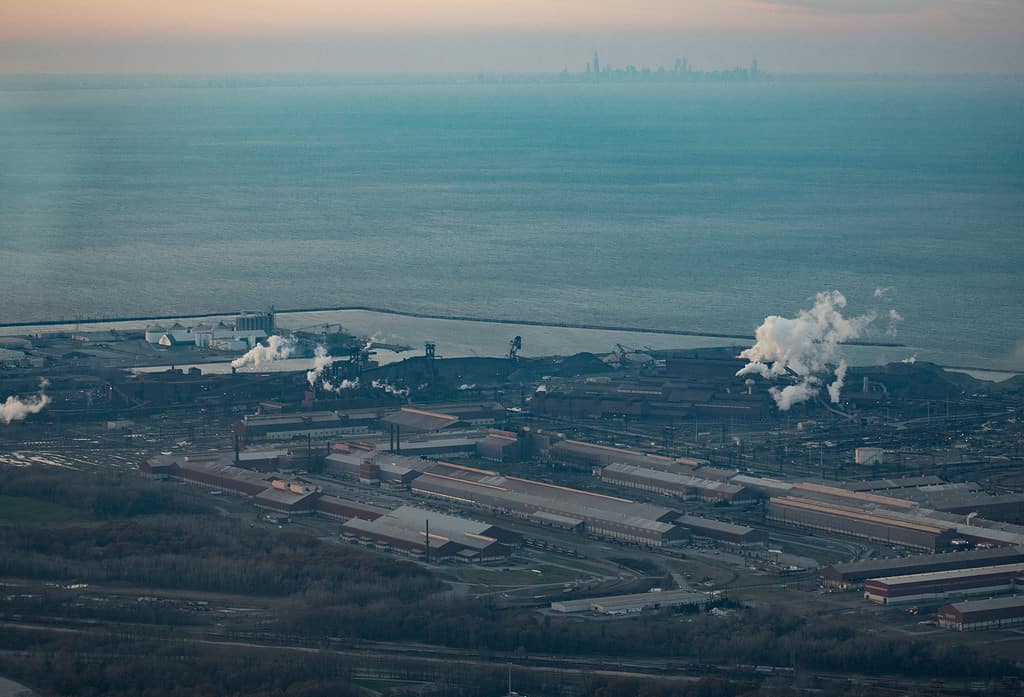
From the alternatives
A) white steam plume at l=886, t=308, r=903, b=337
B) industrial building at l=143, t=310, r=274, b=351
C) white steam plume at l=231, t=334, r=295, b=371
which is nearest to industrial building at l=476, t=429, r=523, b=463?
white steam plume at l=231, t=334, r=295, b=371

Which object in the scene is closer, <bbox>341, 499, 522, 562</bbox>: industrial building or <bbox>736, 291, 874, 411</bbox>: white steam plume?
<bbox>341, 499, 522, 562</bbox>: industrial building

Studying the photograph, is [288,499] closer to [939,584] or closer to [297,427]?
[297,427]

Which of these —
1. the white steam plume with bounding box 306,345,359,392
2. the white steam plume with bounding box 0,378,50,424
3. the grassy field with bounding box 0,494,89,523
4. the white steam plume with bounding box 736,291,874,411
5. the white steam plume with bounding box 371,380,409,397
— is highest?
the white steam plume with bounding box 736,291,874,411

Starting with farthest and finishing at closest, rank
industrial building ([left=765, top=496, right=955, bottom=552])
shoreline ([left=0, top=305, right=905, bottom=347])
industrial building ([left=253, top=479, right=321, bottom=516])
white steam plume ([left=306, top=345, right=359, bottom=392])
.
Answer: shoreline ([left=0, top=305, right=905, bottom=347]) < white steam plume ([left=306, top=345, right=359, bottom=392]) < industrial building ([left=253, top=479, right=321, bottom=516]) < industrial building ([left=765, top=496, right=955, bottom=552])

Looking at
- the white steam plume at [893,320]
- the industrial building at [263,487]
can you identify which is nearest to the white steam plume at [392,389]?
the industrial building at [263,487]

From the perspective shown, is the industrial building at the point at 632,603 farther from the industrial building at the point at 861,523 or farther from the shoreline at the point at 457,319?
the shoreline at the point at 457,319

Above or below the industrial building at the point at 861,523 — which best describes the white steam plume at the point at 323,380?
above

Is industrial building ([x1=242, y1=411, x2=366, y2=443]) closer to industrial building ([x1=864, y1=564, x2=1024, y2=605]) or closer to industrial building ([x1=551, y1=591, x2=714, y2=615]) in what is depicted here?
industrial building ([x1=551, y1=591, x2=714, y2=615])
